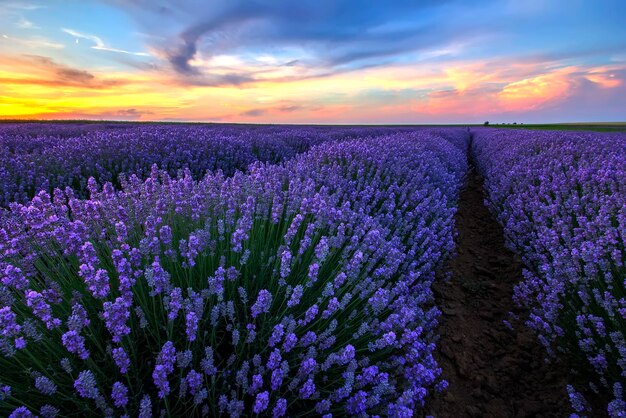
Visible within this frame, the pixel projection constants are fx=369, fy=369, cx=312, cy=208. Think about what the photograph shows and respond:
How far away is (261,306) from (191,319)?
0.29 metres

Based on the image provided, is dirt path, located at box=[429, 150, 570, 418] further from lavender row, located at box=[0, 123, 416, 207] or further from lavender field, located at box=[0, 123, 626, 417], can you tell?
lavender row, located at box=[0, 123, 416, 207]

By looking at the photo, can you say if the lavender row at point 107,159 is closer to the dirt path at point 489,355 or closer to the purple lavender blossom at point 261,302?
the purple lavender blossom at point 261,302

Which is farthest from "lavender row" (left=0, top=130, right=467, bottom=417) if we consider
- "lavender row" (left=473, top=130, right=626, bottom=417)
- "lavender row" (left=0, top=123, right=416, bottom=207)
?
"lavender row" (left=0, top=123, right=416, bottom=207)

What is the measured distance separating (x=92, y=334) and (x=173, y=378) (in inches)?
14.0

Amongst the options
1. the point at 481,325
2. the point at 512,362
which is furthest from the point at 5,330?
the point at 481,325

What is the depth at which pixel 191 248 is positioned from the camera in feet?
5.34

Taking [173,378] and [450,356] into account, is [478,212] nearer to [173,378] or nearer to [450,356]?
[450,356]

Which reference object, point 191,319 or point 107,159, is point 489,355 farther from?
point 107,159

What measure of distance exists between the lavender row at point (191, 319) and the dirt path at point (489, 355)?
1.13 feet

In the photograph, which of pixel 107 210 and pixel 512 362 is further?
pixel 512 362

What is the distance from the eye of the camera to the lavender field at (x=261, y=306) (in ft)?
4.47

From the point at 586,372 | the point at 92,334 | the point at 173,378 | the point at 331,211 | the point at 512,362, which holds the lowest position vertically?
the point at 512,362

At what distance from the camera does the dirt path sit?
2236 mm

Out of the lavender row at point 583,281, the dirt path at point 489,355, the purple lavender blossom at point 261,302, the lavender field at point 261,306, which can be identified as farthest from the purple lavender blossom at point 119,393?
the lavender row at point 583,281
